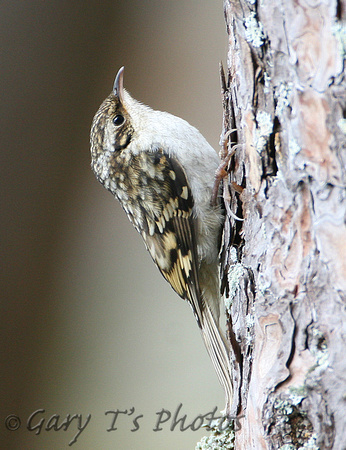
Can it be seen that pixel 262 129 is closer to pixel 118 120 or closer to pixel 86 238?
pixel 118 120

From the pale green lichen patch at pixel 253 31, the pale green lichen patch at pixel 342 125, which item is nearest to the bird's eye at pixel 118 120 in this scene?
the pale green lichen patch at pixel 253 31

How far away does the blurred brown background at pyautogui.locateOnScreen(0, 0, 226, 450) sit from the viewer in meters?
2.48

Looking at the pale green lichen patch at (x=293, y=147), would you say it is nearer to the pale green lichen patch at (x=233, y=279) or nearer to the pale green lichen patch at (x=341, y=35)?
the pale green lichen patch at (x=341, y=35)

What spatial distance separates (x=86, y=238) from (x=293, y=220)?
1.96 meters

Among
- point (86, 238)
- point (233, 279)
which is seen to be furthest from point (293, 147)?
point (86, 238)

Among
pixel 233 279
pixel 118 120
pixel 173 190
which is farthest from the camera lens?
pixel 118 120

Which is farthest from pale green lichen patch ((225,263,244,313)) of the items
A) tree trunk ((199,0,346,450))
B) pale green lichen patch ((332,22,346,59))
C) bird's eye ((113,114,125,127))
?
bird's eye ((113,114,125,127))

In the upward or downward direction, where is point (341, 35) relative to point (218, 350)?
upward

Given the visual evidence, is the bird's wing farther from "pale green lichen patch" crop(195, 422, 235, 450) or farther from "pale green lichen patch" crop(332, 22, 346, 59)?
"pale green lichen patch" crop(332, 22, 346, 59)

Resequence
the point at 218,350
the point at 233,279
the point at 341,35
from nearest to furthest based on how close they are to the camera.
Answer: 1. the point at 341,35
2. the point at 233,279
3. the point at 218,350

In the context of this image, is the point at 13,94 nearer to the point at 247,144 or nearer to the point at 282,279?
the point at 247,144

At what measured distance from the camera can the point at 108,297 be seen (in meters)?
2.91

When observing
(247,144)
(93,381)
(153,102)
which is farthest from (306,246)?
(93,381)

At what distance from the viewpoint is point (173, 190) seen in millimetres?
1687
